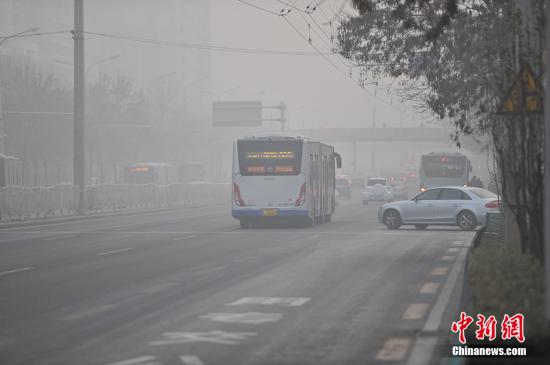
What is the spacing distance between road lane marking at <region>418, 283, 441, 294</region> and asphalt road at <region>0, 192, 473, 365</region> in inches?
1.1

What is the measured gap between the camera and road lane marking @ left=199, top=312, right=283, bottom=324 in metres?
12.3

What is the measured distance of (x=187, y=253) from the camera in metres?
23.3

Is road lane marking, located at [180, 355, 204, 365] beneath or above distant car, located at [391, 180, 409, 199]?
beneath

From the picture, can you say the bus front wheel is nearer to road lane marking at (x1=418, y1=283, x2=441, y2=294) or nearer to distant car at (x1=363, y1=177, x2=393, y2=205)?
road lane marking at (x1=418, y1=283, x2=441, y2=294)

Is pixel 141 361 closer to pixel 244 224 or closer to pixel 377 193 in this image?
pixel 244 224

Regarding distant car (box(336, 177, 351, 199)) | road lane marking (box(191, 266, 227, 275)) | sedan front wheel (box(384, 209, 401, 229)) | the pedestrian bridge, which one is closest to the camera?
road lane marking (box(191, 266, 227, 275))

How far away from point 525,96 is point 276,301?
13.6 ft

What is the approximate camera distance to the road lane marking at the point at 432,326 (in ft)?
32.1

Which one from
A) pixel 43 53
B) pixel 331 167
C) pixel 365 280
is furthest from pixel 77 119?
pixel 43 53

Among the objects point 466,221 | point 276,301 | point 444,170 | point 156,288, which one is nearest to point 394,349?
point 276,301

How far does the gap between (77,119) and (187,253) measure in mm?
23539

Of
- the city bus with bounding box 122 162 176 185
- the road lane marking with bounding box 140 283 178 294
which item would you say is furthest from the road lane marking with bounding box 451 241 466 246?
the city bus with bounding box 122 162 176 185

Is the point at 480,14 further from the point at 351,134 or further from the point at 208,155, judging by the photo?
the point at 351,134

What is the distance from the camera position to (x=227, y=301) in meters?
14.2
